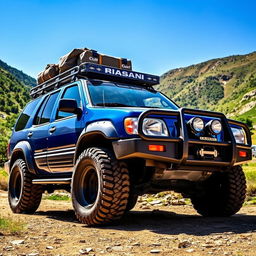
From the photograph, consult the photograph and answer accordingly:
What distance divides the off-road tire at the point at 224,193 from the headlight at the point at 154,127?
1.53 m

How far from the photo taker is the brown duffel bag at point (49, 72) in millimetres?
7766

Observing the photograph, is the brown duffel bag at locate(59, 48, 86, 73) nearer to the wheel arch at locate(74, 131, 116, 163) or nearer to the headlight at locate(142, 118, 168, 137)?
the wheel arch at locate(74, 131, 116, 163)

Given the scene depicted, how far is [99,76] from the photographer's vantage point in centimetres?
673

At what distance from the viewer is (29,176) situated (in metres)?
7.19

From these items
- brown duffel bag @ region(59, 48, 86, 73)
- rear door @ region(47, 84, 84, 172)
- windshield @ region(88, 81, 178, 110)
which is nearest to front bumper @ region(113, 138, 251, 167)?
rear door @ region(47, 84, 84, 172)

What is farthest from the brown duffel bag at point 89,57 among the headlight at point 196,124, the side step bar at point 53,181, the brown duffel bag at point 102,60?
the headlight at point 196,124

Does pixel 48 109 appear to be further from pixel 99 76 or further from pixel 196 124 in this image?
pixel 196 124

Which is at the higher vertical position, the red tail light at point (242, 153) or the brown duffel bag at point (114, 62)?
the brown duffel bag at point (114, 62)

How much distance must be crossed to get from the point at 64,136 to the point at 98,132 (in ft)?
3.45

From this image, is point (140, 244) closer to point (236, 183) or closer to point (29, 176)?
point (236, 183)

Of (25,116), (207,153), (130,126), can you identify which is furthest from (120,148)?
(25,116)

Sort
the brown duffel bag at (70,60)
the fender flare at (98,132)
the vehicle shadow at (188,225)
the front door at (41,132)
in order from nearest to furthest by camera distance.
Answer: the vehicle shadow at (188,225)
the fender flare at (98,132)
the front door at (41,132)
the brown duffel bag at (70,60)

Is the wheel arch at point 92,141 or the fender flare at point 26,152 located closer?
the wheel arch at point 92,141

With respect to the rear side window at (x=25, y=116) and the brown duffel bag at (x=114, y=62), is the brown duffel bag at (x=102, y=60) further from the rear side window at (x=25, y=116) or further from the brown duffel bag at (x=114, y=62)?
the rear side window at (x=25, y=116)
